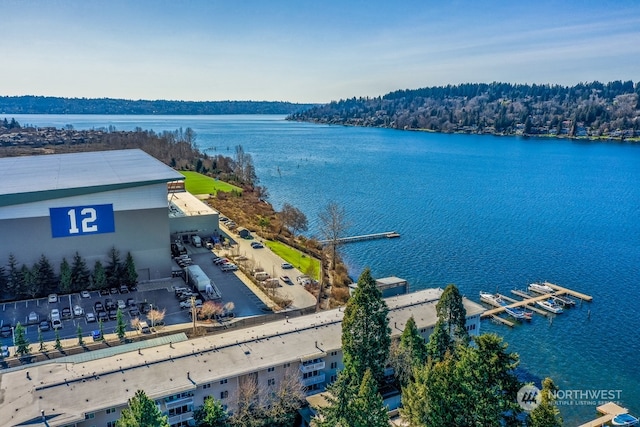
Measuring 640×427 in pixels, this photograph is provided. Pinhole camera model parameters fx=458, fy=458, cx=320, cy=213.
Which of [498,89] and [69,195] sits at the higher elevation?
[498,89]

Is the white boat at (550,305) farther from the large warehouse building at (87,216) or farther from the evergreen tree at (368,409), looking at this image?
the large warehouse building at (87,216)

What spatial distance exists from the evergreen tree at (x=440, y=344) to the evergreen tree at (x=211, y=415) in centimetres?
542

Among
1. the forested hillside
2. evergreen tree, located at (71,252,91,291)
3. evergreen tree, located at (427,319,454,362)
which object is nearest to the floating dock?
evergreen tree, located at (427,319,454,362)

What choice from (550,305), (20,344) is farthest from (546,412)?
(550,305)

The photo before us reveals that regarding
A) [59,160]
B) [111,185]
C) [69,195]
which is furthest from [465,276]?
[59,160]

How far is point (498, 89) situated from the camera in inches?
5664

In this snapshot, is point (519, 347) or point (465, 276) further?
point (465, 276)

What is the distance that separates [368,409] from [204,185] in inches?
1484

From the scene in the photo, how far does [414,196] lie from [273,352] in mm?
31444

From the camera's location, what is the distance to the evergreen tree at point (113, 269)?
20141mm

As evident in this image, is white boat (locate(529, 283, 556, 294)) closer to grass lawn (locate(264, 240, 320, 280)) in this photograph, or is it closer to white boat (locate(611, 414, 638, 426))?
white boat (locate(611, 414, 638, 426))

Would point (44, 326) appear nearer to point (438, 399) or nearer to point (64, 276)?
point (64, 276)

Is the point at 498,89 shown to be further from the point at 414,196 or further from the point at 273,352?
the point at 273,352

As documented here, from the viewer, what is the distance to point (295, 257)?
84.2 ft
